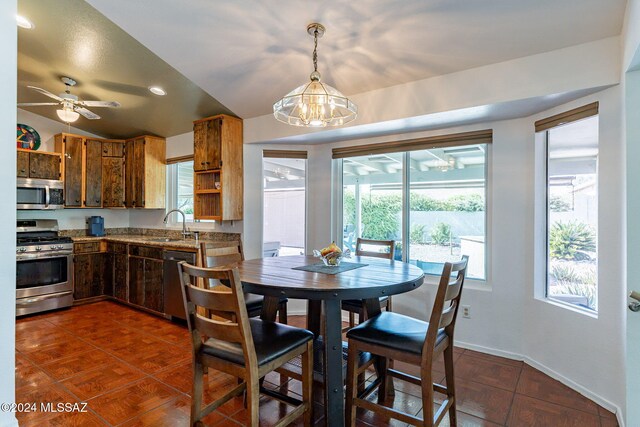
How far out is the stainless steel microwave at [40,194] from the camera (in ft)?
13.9

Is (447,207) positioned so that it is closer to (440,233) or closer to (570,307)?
(440,233)

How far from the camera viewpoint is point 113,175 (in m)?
5.08

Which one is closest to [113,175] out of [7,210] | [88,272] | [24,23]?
[88,272]

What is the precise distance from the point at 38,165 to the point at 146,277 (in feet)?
6.91

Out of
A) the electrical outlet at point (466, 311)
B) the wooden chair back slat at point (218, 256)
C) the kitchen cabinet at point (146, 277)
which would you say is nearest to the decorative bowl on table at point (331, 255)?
the wooden chair back slat at point (218, 256)

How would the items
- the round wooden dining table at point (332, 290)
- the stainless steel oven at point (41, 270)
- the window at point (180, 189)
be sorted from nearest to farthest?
the round wooden dining table at point (332, 290) < the stainless steel oven at point (41, 270) < the window at point (180, 189)

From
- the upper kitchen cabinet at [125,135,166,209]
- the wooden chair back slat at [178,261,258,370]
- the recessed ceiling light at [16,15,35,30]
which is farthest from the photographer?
the upper kitchen cabinet at [125,135,166,209]

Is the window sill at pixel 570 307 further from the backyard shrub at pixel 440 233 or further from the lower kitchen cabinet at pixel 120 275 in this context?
the lower kitchen cabinet at pixel 120 275

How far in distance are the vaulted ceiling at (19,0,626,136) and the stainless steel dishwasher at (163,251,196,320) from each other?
5.63 feet

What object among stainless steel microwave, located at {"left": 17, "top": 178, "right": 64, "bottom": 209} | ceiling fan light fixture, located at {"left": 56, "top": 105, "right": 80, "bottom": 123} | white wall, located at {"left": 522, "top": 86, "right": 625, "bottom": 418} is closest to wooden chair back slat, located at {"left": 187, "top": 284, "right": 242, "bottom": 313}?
white wall, located at {"left": 522, "top": 86, "right": 625, "bottom": 418}

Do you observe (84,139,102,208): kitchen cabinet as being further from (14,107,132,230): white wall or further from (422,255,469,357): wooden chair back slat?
Answer: (422,255,469,357): wooden chair back slat

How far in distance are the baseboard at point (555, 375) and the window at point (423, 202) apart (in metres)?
Result: 0.63

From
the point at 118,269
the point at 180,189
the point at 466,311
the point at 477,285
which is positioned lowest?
the point at 466,311

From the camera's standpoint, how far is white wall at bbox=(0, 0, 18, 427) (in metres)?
1.17
